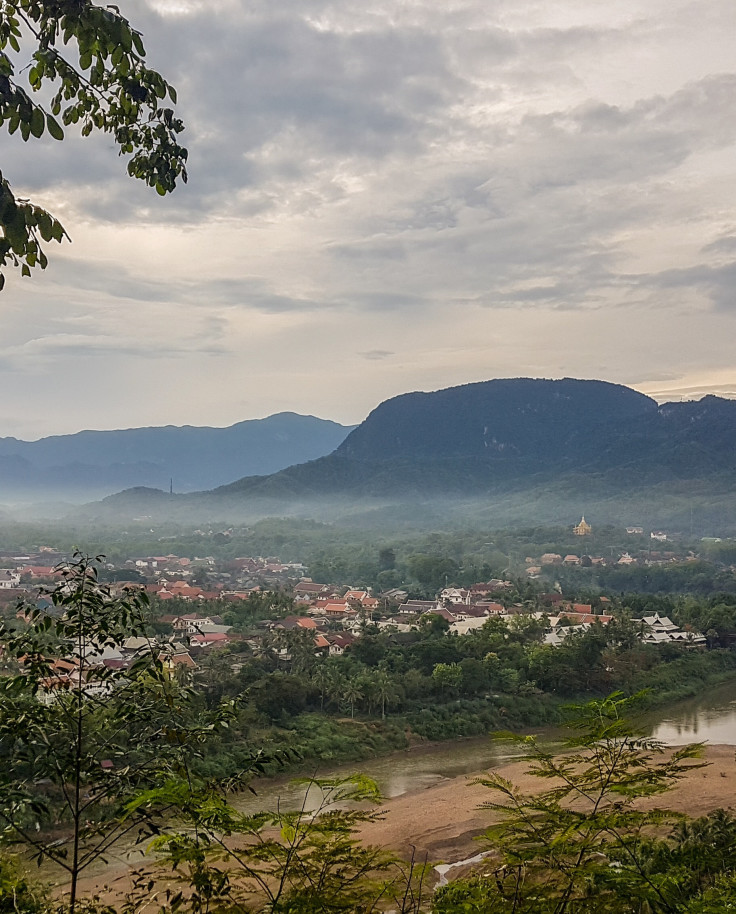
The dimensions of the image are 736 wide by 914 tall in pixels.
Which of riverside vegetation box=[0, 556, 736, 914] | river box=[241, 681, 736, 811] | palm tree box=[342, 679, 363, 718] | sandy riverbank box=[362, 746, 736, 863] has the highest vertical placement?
riverside vegetation box=[0, 556, 736, 914]

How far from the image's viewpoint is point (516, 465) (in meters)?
126

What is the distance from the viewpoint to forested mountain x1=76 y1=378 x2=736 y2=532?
94000mm

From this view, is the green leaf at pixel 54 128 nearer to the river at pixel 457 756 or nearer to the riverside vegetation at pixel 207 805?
the riverside vegetation at pixel 207 805

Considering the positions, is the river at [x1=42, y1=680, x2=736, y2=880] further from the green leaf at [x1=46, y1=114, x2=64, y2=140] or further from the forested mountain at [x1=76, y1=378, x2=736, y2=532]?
the forested mountain at [x1=76, y1=378, x2=736, y2=532]

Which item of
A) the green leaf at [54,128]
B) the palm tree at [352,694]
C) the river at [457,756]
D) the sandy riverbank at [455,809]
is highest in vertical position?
the green leaf at [54,128]

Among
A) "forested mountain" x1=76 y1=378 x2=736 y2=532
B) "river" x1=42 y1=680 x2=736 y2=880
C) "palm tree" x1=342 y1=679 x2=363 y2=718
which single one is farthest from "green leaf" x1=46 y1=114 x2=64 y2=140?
"forested mountain" x1=76 y1=378 x2=736 y2=532

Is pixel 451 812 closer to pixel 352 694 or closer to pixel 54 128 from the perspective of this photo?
pixel 352 694

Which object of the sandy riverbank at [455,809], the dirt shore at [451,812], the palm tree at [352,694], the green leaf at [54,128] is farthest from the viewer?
the palm tree at [352,694]

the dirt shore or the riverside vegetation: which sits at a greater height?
the riverside vegetation

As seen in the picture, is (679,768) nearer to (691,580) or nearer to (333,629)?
(333,629)

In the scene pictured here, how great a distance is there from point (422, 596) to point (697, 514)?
174 feet

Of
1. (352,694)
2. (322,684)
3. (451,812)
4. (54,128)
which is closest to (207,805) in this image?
(54,128)

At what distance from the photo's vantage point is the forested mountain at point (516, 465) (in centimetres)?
9400

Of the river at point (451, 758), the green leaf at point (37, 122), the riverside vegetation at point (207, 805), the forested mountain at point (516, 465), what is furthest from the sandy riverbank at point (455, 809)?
the forested mountain at point (516, 465)
